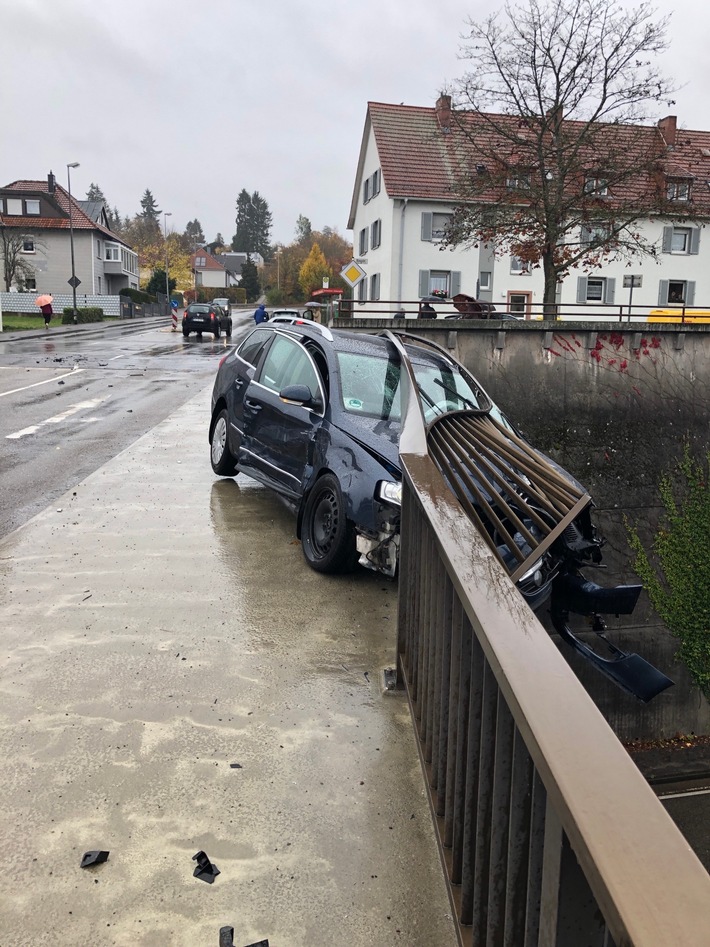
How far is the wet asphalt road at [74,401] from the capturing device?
8906 millimetres

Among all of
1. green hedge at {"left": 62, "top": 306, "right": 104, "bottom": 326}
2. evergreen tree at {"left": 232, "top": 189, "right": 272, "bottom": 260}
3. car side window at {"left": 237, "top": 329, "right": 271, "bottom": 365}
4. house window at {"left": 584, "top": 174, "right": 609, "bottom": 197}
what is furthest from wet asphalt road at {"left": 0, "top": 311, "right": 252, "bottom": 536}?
evergreen tree at {"left": 232, "top": 189, "right": 272, "bottom": 260}

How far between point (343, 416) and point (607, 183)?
2702cm

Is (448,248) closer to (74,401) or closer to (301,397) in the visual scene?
(74,401)

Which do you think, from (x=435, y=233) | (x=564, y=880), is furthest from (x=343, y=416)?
(x=435, y=233)

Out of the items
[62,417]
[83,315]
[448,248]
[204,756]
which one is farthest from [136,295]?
[204,756]

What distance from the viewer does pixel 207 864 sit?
2676 millimetres

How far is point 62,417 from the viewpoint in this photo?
13.4 meters

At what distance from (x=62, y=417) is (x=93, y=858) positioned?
1164 cm

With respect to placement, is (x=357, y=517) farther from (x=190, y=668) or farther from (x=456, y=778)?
(x=456, y=778)

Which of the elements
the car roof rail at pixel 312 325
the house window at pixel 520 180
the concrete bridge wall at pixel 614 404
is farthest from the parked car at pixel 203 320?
the car roof rail at pixel 312 325

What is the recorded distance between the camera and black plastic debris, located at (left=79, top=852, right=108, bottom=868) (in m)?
2.66

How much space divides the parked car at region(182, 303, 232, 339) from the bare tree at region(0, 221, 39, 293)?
21.9 meters

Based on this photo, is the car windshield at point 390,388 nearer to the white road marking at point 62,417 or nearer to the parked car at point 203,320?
the white road marking at point 62,417

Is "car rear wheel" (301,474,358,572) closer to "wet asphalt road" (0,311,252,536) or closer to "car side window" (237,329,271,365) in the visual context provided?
"car side window" (237,329,271,365)
